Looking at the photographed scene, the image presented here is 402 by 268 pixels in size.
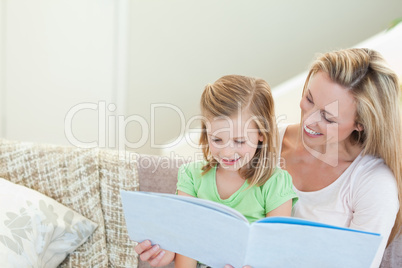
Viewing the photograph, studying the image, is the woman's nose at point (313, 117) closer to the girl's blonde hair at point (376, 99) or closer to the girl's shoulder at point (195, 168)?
the girl's blonde hair at point (376, 99)

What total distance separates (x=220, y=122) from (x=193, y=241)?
35 cm

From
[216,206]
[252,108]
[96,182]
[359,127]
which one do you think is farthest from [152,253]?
[359,127]

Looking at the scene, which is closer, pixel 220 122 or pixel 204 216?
pixel 204 216

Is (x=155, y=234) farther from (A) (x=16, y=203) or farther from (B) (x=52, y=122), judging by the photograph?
(B) (x=52, y=122)

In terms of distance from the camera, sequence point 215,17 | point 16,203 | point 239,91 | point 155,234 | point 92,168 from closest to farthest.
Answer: point 155,234
point 239,91
point 16,203
point 92,168
point 215,17

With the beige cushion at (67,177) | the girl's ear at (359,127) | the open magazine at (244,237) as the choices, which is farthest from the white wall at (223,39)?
the open magazine at (244,237)

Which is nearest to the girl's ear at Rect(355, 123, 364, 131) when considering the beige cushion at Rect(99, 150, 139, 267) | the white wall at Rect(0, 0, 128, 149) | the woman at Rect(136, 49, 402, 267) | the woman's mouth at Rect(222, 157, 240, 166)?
the woman at Rect(136, 49, 402, 267)

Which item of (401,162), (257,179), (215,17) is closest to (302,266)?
(257,179)

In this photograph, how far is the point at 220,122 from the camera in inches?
57.4

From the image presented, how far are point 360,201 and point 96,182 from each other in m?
0.98

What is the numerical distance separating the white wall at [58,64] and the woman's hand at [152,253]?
93.6 inches

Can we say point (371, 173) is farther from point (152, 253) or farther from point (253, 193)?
point (152, 253)

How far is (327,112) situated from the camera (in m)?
1.50

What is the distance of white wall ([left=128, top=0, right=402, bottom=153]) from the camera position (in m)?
3.62
